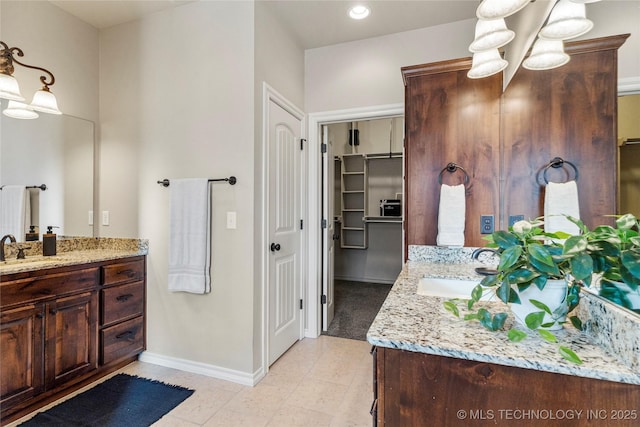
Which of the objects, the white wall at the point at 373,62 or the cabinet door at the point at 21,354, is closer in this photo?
the cabinet door at the point at 21,354

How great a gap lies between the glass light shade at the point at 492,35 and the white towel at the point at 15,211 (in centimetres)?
295

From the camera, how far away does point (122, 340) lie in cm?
219

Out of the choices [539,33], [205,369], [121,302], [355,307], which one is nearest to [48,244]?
[121,302]

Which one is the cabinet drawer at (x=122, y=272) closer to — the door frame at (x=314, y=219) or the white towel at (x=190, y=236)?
the white towel at (x=190, y=236)

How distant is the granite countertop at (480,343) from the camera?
24.0 inches

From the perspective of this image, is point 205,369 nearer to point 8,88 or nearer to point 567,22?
point 8,88

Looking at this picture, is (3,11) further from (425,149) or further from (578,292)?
(578,292)

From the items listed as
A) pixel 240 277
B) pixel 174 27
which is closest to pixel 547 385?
pixel 240 277

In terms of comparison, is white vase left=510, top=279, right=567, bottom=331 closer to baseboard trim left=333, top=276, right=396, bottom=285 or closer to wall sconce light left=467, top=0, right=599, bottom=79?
wall sconce light left=467, top=0, right=599, bottom=79

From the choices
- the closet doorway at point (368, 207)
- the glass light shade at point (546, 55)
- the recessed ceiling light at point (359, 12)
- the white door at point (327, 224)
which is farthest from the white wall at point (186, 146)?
the closet doorway at point (368, 207)

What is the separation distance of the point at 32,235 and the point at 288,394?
2.14m

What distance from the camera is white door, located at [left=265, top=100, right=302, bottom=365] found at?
7.48 feet

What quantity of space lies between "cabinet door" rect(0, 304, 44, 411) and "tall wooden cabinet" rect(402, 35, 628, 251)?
2.27m

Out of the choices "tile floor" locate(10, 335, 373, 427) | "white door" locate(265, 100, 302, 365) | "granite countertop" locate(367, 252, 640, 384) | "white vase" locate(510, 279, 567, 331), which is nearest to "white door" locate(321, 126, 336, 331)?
"white door" locate(265, 100, 302, 365)
